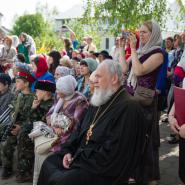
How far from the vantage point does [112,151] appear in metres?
3.67

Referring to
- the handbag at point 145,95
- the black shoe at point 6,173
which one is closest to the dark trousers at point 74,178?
A: the handbag at point 145,95

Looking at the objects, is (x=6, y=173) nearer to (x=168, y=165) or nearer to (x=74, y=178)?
(x=74, y=178)

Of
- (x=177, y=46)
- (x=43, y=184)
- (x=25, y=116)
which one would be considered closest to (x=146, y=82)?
(x=43, y=184)

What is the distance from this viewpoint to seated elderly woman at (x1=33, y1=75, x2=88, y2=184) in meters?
4.73

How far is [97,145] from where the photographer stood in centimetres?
384

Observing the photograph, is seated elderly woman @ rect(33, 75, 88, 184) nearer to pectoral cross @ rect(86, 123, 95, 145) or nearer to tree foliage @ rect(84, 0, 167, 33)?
pectoral cross @ rect(86, 123, 95, 145)

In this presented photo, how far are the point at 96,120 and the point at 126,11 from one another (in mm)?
6333

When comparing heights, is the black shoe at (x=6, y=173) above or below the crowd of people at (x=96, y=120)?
below

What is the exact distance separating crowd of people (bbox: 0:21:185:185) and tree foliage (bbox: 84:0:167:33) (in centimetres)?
380

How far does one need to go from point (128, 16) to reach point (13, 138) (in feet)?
17.9

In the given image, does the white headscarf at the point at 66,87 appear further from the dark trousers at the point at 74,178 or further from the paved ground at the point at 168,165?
the paved ground at the point at 168,165

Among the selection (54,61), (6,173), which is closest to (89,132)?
(6,173)

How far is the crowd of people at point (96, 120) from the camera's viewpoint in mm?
3695

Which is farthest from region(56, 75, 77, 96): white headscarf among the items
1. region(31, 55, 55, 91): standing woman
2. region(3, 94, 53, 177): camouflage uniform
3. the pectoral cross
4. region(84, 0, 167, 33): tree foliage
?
region(84, 0, 167, 33): tree foliage
